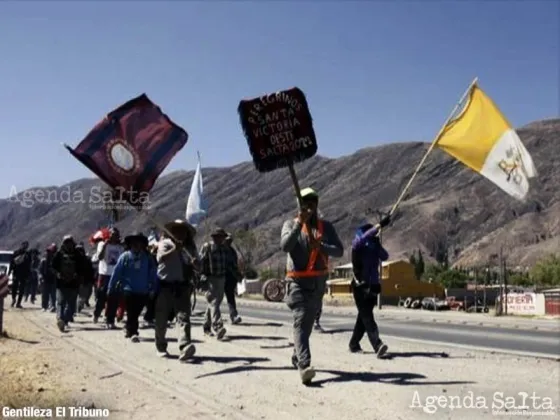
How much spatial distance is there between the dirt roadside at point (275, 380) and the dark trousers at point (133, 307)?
27 cm

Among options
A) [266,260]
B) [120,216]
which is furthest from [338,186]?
[120,216]

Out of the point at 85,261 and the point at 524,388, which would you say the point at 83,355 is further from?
the point at 524,388

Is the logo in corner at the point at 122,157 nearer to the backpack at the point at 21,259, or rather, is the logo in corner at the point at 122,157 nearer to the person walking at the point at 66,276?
the person walking at the point at 66,276

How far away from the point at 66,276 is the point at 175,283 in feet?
16.3

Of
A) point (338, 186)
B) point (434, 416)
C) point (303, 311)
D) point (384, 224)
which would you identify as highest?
point (338, 186)

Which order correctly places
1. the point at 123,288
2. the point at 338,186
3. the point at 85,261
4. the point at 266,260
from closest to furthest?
1. the point at 123,288
2. the point at 85,261
3. the point at 266,260
4. the point at 338,186

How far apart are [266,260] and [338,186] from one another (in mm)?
52380

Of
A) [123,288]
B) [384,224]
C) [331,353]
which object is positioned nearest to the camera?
[384,224]

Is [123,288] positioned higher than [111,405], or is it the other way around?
[123,288]

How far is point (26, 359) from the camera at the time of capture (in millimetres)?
10133

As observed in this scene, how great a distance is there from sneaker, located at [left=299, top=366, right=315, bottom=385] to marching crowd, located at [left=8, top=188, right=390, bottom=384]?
10mm

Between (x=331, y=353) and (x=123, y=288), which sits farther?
(x=123, y=288)

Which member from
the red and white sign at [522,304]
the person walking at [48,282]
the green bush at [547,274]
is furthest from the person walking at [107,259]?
the green bush at [547,274]

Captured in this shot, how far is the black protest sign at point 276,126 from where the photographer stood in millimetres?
8648
